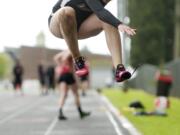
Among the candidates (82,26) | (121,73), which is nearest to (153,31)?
(82,26)

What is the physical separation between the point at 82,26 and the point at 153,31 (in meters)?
64.2

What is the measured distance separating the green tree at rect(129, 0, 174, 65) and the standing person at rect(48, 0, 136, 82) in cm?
6222

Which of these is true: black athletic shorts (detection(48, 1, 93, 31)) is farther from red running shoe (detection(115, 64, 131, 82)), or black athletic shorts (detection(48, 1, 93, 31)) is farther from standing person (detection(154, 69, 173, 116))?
standing person (detection(154, 69, 173, 116))

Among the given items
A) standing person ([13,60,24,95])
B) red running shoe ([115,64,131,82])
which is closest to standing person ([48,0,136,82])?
red running shoe ([115,64,131,82])

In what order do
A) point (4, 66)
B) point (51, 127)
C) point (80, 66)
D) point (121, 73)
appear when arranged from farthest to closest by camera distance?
point (4, 66), point (51, 127), point (80, 66), point (121, 73)

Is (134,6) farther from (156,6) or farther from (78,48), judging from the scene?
(78,48)

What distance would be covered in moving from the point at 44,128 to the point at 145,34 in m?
58.3

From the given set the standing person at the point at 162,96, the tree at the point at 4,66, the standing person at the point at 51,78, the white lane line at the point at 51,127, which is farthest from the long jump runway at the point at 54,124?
the tree at the point at 4,66

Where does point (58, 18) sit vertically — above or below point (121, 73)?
above

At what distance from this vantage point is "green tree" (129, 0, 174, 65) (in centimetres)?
7056

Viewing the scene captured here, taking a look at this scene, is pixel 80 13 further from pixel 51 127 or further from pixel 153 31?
pixel 153 31

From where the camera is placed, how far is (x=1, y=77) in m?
174

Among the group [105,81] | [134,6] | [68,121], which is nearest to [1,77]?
[134,6]

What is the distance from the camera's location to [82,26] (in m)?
7.41
